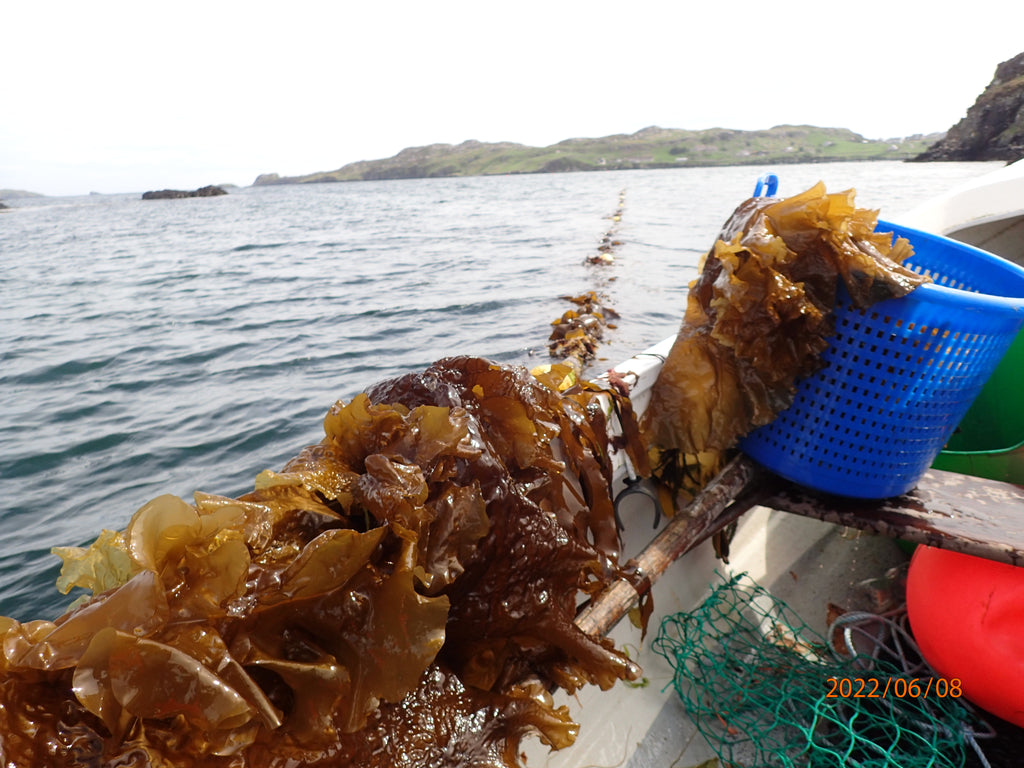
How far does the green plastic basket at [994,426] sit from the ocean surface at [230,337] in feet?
11.2

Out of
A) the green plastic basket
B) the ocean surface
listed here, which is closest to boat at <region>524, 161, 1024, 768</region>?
the green plastic basket

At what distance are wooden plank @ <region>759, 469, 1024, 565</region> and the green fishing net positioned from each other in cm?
46

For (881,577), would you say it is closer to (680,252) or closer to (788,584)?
(788,584)

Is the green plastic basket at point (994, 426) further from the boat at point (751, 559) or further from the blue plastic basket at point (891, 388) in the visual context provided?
the blue plastic basket at point (891, 388)

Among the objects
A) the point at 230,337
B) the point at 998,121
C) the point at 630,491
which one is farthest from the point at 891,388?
the point at 998,121

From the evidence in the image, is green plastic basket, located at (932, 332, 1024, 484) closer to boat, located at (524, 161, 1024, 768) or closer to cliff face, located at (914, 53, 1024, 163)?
boat, located at (524, 161, 1024, 768)

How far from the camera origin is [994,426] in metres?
2.57

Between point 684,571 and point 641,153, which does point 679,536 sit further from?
point 641,153

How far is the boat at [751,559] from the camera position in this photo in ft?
5.46

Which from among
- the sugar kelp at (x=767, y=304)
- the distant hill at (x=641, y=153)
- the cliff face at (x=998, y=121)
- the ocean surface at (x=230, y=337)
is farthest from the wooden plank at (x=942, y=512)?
the distant hill at (x=641, y=153)

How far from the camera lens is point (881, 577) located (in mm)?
2338

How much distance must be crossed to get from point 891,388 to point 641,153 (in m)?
88.5

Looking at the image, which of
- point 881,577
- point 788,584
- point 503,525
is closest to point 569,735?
point 503,525

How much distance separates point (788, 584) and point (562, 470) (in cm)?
155
